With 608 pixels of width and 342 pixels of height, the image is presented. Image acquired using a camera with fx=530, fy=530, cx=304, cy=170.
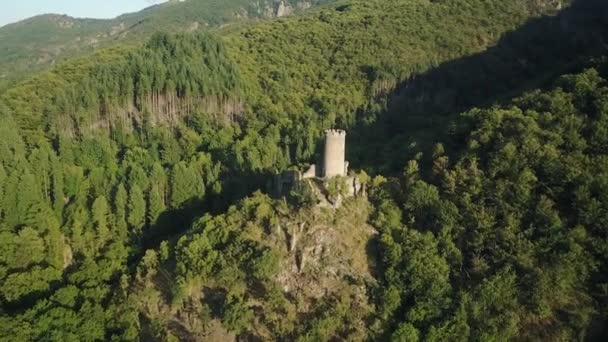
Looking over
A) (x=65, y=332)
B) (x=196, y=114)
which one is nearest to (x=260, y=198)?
(x=65, y=332)

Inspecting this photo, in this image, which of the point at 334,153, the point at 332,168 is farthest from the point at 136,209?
the point at 334,153

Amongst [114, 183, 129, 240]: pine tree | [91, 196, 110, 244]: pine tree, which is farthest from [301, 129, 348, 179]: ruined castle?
[91, 196, 110, 244]: pine tree

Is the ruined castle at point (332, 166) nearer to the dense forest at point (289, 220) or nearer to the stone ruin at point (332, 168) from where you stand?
the stone ruin at point (332, 168)

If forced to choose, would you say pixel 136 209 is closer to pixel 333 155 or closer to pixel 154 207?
pixel 154 207

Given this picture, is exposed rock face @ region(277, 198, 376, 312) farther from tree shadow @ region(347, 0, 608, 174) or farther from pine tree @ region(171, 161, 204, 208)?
tree shadow @ region(347, 0, 608, 174)

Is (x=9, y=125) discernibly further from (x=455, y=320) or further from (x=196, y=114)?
(x=455, y=320)

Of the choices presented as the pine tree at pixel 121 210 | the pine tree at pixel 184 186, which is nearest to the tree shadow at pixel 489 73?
the pine tree at pixel 184 186
